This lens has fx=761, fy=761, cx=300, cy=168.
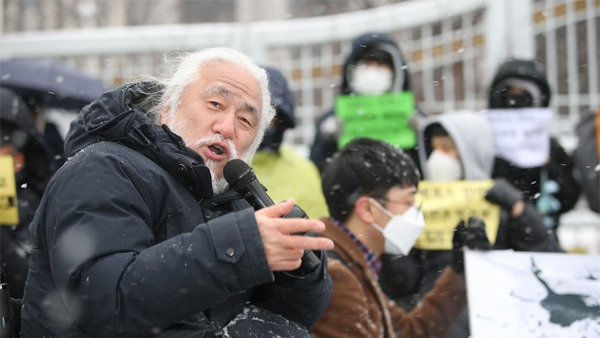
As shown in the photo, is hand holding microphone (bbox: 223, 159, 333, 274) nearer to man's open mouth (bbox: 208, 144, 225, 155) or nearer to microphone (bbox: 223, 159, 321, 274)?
microphone (bbox: 223, 159, 321, 274)

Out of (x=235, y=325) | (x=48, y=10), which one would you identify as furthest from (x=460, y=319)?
(x=48, y=10)

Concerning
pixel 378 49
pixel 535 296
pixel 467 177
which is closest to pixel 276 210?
pixel 535 296

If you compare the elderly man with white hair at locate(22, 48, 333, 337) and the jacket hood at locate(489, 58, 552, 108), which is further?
the jacket hood at locate(489, 58, 552, 108)

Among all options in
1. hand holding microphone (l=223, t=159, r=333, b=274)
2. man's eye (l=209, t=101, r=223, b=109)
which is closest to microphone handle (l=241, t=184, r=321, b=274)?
hand holding microphone (l=223, t=159, r=333, b=274)

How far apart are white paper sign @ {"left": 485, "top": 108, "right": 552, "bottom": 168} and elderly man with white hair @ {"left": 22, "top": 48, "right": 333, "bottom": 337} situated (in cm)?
245

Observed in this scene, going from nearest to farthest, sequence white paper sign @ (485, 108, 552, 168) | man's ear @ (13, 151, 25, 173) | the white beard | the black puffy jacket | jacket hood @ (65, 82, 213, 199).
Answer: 1. the black puffy jacket
2. jacket hood @ (65, 82, 213, 199)
3. the white beard
4. man's ear @ (13, 151, 25, 173)
5. white paper sign @ (485, 108, 552, 168)

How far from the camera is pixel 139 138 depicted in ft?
8.00

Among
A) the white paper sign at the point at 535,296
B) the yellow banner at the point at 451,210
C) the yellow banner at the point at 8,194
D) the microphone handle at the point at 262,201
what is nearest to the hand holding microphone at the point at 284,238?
the microphone handle at the point at 262,201

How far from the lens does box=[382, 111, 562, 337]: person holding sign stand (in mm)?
4199

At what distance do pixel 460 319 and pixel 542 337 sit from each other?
2.37 ft

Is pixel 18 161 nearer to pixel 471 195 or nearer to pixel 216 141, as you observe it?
pixel 216 141

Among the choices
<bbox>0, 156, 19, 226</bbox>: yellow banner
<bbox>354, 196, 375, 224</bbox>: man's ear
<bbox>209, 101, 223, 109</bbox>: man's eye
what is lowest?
<bbox>354, 196, 375, 224</bbox>: man's ear

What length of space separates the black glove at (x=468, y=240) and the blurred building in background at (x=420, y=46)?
462 cm

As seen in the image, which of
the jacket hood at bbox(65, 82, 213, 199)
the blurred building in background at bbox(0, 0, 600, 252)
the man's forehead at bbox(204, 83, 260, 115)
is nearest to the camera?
the jacket hood at bbox(65, 82, 213, 199)
